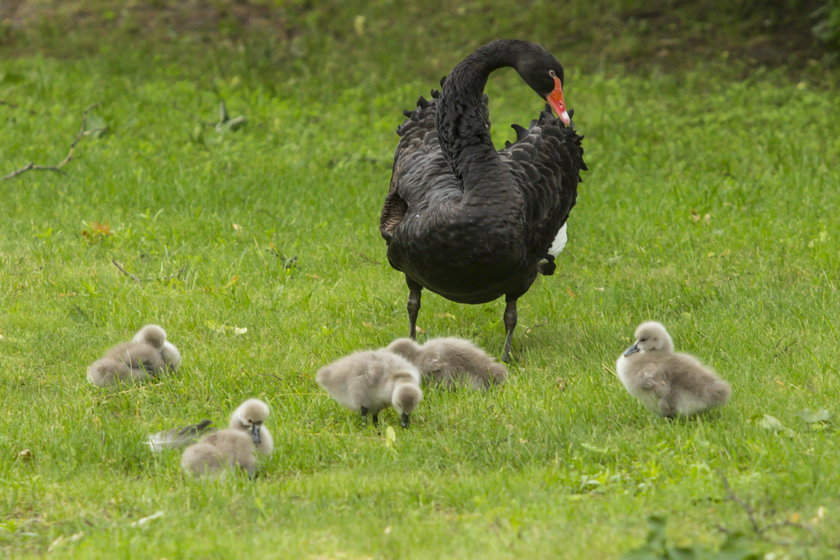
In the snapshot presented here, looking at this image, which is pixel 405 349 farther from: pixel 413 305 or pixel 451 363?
pixel 413 305

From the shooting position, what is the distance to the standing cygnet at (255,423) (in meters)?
5.21

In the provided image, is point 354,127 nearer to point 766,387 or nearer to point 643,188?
point 643,188

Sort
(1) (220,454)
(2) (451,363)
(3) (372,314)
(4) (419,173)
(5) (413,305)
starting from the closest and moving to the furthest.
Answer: (1) (220,454) < (2) (451,363) < (5) (413,305) < (4) (419,173) < (3) (372,314)

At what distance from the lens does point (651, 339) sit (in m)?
5.82

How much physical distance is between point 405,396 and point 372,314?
2.28 metres

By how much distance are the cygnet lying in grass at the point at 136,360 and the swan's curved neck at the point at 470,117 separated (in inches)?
77.0

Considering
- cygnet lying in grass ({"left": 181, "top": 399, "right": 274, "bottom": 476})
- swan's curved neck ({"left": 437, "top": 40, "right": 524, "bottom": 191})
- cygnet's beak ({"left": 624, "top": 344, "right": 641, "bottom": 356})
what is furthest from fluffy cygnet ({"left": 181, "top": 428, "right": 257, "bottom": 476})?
swan's curved neck ({"left": 437, "top": 40, "right": 524, "bottom": 191})

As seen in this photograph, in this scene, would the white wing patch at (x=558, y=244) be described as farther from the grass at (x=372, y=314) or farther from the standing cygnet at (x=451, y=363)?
the standing cygnet at (x=451, y=363)

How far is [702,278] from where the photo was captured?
8289mm

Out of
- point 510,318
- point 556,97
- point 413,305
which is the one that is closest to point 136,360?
point 413,305

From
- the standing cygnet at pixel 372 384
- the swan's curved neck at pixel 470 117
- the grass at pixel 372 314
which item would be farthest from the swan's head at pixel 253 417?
the swan's curved neck at pixel 470 117

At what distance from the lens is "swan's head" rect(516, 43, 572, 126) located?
6.80 m

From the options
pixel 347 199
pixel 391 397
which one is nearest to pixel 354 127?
pixel 347 199

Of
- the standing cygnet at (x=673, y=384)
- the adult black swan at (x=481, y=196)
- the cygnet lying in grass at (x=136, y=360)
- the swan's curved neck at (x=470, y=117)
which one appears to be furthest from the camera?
the swan's curved neck at (x=470, y=117)
